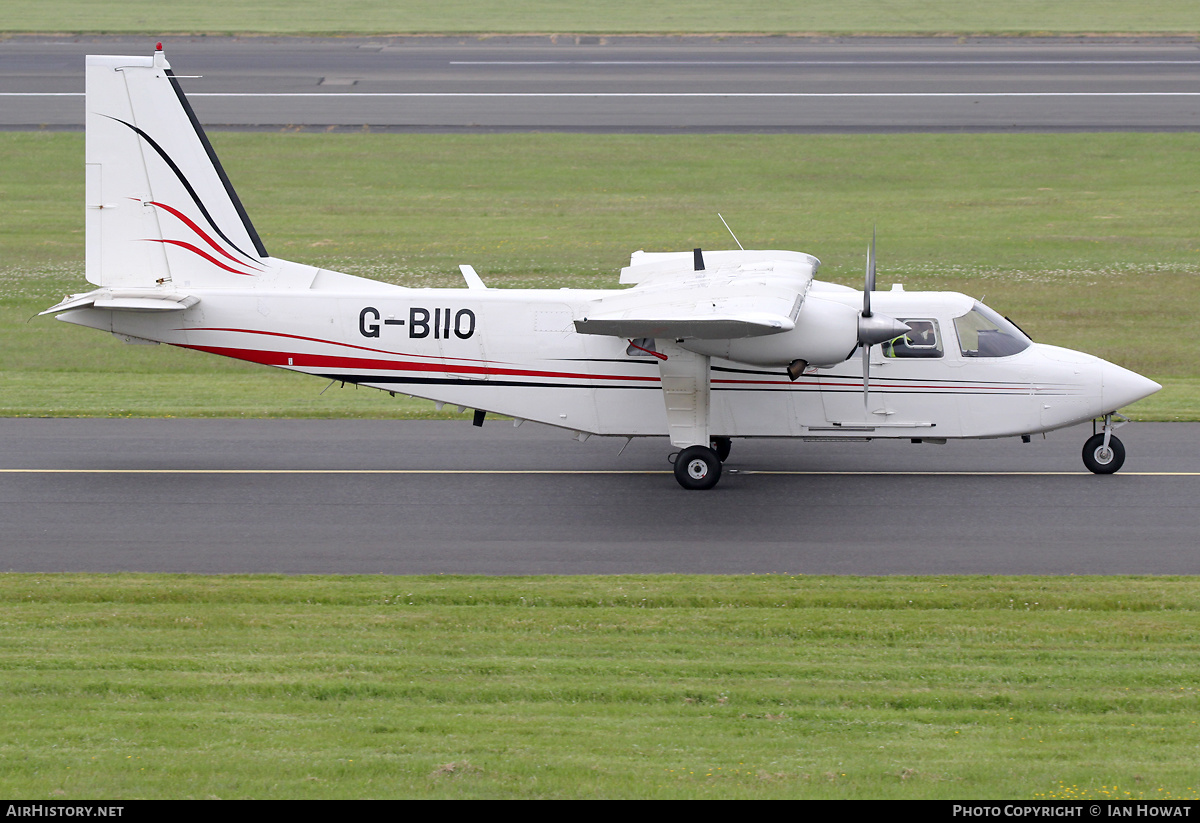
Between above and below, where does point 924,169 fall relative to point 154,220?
above

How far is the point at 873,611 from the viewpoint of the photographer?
1328 centimetres

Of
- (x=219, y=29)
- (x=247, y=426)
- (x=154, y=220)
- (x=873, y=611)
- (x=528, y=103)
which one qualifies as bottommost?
(x=873, y=611)

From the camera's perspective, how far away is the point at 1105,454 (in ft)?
62.1

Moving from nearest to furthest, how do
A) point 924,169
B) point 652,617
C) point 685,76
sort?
point 652,617 → point 924,169 → point 685,76

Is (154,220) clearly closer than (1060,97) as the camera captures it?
Yes

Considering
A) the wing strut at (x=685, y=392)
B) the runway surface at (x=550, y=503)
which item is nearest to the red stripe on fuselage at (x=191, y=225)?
the runway surface at (x=550, y=503)

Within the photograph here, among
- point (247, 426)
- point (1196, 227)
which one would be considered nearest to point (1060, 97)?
point (1196, 227)

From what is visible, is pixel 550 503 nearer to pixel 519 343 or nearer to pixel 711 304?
pixel 519 343

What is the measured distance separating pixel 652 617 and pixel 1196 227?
95.7ft

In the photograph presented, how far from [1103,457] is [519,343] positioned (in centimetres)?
895

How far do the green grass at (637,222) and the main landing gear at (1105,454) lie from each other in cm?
487

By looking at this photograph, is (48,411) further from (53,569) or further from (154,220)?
(53,569)

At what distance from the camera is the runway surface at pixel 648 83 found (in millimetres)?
43781

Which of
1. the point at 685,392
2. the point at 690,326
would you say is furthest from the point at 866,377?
the point at 690,326
